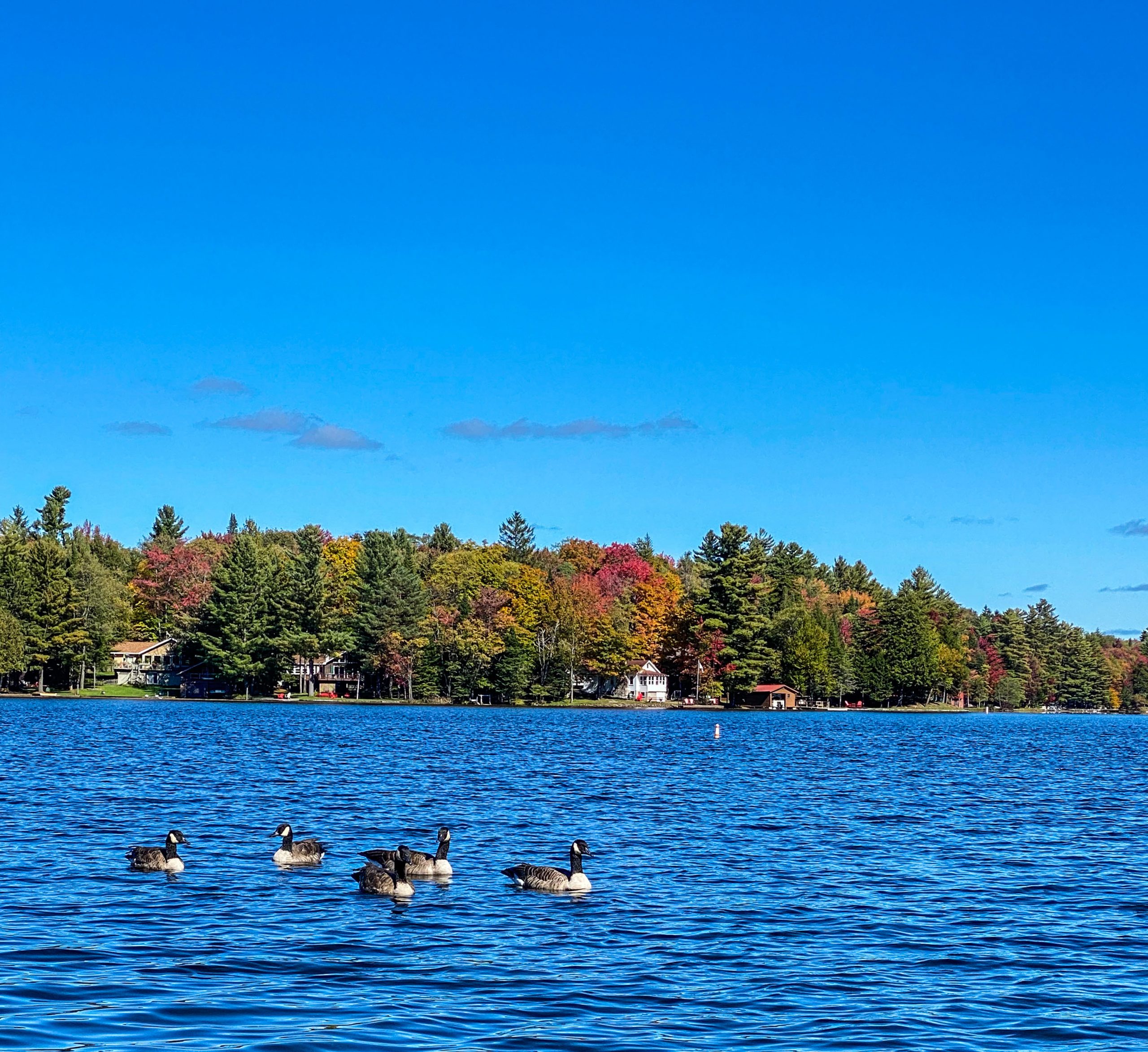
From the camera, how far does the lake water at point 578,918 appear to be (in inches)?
624

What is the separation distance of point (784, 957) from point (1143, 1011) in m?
4.91

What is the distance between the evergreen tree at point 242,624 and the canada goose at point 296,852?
408ft


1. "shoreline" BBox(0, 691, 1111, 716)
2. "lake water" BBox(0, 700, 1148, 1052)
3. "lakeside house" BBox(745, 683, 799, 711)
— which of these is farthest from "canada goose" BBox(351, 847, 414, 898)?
"lakeside house" BBox(745, 683, 799, 711)

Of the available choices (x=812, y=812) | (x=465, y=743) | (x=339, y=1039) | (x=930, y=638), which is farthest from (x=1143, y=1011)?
(x=930, y=638)

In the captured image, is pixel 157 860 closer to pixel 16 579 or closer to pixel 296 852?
pixel 296 852

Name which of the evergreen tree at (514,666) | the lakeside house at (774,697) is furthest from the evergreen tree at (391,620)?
the lakeside house at (774,697)

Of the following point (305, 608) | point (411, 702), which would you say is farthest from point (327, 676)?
point (411, 702)

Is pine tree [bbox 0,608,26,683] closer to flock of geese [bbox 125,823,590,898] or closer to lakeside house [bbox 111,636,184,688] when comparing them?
lakeside house [bbox 111,636,184,688]

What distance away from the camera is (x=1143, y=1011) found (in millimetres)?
17234

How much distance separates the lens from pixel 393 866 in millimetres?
24547

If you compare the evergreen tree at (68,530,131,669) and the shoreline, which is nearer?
the shoreline

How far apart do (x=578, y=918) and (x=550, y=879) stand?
213cm

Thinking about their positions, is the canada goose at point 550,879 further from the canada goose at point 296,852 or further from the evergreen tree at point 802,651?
the evergreen tree at point 802,651

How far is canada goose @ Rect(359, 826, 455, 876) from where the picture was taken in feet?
84.1
